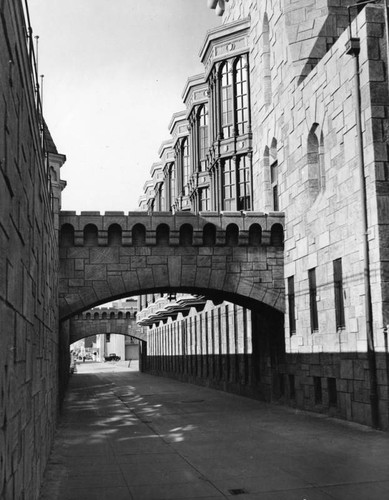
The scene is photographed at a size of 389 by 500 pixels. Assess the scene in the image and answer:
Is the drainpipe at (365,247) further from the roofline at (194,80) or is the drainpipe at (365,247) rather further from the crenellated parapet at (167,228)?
the roofline at (194,80)

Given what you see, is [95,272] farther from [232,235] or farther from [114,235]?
[232,235]

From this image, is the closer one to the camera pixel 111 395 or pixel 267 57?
pixel 267 57

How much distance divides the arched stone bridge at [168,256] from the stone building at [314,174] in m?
0.81

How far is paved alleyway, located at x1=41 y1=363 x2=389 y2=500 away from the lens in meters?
9.62

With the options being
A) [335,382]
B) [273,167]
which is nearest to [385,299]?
[335,382]

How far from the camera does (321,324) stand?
18.6m

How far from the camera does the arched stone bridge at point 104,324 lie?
61.9m

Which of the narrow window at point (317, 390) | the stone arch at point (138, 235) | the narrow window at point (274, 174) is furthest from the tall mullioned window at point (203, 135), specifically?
the narrow window at point (317, 390)

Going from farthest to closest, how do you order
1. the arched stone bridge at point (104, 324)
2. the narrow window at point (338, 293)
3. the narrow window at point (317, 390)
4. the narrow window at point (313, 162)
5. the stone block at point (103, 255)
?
the arched stone bridge at point (104, 324) → the stone block at point (103, 255) → the narrow window at point (313, 162) → the narrow window at point (317, 390) → the narrow window at point (338, 293)

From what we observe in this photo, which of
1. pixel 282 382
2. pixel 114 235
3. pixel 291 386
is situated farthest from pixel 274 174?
pixel 291 386

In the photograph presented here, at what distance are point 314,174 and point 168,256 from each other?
515 cm

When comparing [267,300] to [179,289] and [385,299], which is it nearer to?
[179,289]

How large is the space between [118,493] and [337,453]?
474 cm

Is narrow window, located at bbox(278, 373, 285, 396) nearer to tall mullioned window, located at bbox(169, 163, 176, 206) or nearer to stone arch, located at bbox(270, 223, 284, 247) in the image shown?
stone arch, located at bbox(270, 223, 284, 247)
